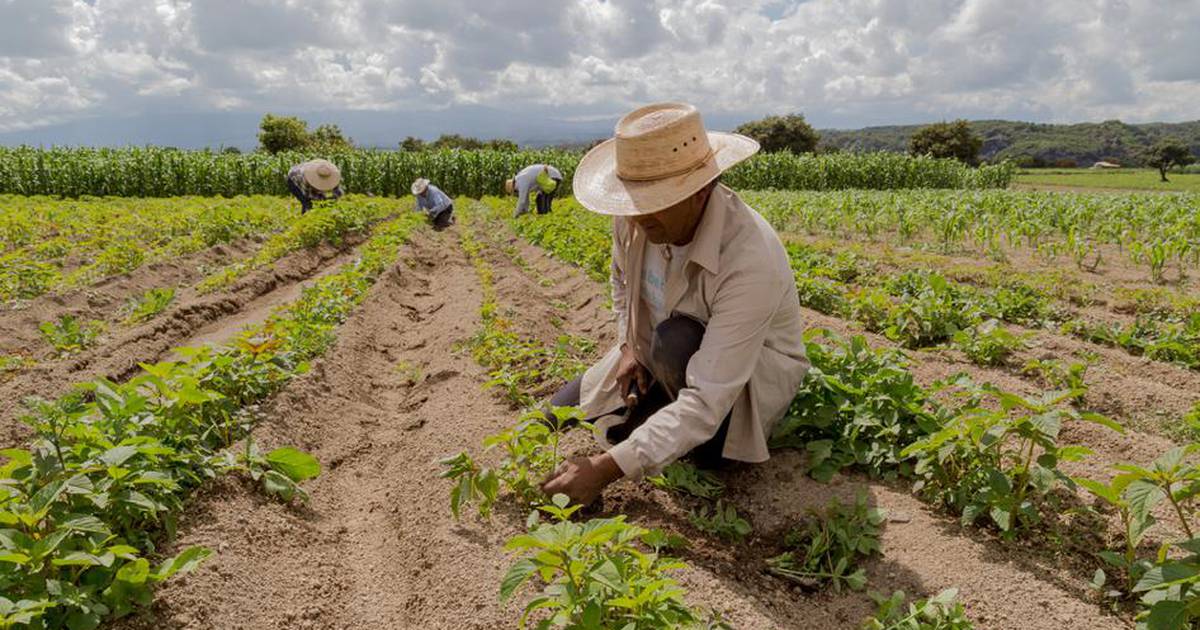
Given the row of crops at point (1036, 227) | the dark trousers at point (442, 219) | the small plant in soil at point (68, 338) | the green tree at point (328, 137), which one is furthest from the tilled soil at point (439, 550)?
the green tree at point (328, 137)

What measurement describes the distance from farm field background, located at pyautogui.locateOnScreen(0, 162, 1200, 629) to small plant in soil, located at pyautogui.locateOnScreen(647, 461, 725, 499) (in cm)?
3

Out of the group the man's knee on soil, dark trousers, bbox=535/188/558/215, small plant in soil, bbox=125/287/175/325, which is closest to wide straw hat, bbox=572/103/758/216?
the man's knee on soil

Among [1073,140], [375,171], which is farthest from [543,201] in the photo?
[1073,140]

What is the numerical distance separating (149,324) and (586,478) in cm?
534

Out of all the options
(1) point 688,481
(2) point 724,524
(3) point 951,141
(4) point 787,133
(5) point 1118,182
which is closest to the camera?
(2) point 724,524

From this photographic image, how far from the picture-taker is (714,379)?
8.29 ft

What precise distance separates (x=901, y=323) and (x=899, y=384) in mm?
2313

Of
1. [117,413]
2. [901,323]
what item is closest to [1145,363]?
[901,323]

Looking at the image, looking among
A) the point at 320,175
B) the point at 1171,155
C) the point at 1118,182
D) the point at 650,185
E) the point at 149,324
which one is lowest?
the point at 149,324

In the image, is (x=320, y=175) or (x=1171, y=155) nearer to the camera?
(x=320, y=175)

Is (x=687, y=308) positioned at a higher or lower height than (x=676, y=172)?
lower

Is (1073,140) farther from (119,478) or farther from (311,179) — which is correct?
(119,478)

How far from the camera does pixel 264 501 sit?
2855mm

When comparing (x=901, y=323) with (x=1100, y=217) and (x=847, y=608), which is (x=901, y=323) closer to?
(x=847, y=608)
